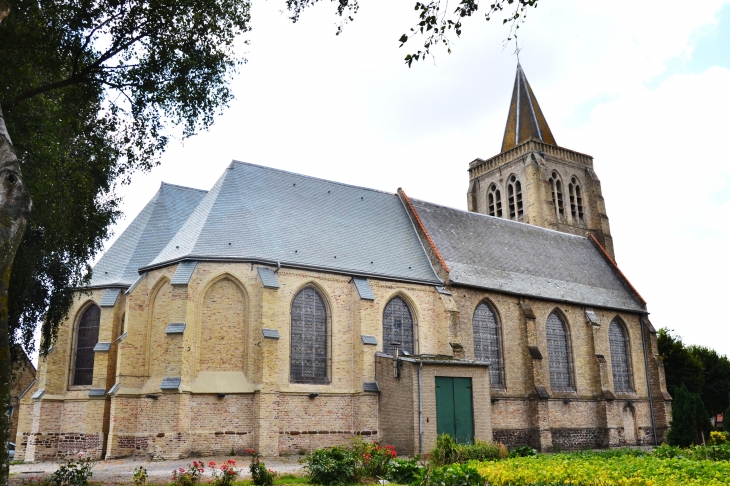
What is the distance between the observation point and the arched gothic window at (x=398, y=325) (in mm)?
25500

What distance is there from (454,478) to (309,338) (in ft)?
42.6

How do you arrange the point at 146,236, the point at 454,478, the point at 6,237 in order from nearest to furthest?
1. the point at 6,237
2. the point at 454,478
3. the point at 146,236

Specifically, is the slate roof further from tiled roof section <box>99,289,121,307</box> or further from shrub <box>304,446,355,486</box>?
shrub <box>304,446,355,486</box>

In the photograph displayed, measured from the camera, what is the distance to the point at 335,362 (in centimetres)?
2386

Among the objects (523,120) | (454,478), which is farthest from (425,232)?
(523,120)

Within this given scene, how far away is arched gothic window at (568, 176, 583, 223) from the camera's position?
140ft

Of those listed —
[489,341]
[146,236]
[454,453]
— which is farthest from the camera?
[489,341]

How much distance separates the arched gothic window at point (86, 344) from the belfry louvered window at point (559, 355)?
2044 cm

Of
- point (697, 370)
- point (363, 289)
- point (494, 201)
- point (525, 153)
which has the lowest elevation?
point (697, 370)

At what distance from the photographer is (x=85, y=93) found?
13.8 m

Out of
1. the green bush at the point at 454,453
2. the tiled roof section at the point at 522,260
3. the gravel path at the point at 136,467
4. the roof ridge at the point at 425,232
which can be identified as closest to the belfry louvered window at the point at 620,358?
the tiled roof section at the point at 522,260

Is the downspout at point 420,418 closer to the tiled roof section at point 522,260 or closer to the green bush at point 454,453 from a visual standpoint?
the green bush at point 454,453

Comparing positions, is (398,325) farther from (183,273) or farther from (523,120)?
(523,120)

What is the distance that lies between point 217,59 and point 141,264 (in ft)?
45.1
